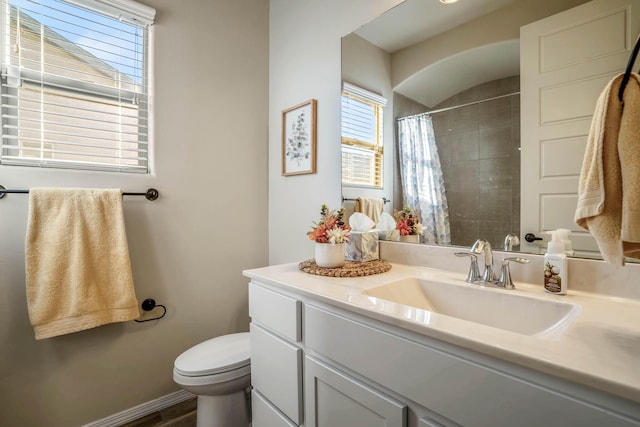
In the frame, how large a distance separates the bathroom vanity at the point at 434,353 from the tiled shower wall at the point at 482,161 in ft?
0.71

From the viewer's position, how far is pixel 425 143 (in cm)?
128

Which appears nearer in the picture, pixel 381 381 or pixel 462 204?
pixel 381 381

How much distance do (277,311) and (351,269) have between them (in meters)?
0.33

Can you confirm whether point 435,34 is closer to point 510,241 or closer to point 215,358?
point 510,241

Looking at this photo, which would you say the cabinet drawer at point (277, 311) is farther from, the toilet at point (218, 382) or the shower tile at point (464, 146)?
the shower tile at point (464, 146)

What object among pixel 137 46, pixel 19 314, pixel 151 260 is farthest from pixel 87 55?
pixel 19 314

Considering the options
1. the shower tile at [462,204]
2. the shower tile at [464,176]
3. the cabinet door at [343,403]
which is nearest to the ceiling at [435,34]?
the shower tile at [464,176]

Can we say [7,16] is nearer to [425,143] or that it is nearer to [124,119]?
[124,119]

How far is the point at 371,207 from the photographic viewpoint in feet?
4.79

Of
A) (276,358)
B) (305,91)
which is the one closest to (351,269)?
(276,358)

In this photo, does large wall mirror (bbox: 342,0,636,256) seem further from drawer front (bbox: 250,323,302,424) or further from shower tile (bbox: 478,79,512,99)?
drawer front (bbox: 250,323,302,424)

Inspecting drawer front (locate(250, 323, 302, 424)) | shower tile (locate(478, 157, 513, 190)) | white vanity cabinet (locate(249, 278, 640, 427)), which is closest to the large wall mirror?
shower tile (locate(478, 157, 513, 190))

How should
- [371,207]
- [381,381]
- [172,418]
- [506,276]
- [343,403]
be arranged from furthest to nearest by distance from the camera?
[172,418]
[371,207]
[506,276]
[343,403]
[381,381]

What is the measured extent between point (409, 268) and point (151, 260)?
1.36 metres
